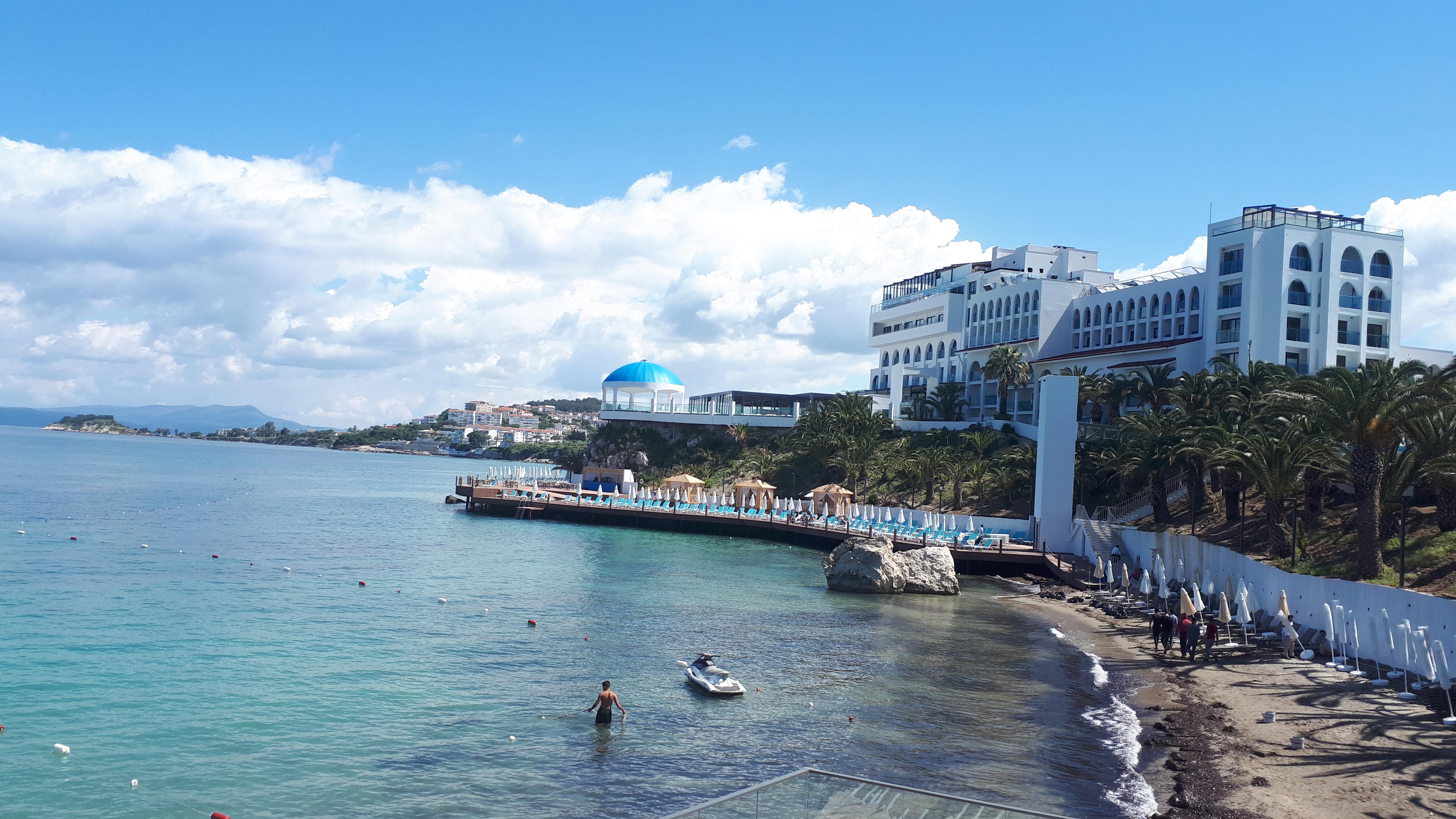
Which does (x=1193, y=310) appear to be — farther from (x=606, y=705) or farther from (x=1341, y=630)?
(x=606, y=705)

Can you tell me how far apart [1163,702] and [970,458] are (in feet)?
132

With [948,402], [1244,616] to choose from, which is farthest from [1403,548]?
[948,402]

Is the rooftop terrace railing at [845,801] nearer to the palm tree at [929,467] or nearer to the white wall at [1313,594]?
the white wall at [1313,594]

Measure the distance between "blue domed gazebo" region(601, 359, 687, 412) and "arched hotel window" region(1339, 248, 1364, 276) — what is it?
173 feet

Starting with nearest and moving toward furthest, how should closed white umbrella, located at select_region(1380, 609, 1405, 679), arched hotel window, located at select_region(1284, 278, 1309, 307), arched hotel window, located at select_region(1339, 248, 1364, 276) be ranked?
closed white umbrella, located at select_region(1380, 609, 1405, 679) → arched hotel window, located at select_region(1284, 278, 1309, 307) → arched hotel window, located at select_region(1339, 248, 1364, 276)

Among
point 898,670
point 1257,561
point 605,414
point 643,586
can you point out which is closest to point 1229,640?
point 1257,561

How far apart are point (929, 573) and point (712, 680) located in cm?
1811

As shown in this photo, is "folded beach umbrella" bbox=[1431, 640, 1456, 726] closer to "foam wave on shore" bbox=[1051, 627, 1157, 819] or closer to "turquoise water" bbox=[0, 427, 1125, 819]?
"foam wave on shore" bbox=[1051, 627, 1157, 819]

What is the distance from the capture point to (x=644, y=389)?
9062 centimetres

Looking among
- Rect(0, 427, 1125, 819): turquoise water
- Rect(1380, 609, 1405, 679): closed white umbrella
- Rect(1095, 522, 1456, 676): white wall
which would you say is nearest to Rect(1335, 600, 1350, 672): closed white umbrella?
Rect(1095, 522, 1456, 676): white wall

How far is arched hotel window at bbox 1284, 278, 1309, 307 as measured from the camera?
5362 centimetres

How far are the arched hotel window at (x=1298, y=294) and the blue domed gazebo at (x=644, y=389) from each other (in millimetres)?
50588

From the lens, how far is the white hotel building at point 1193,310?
53656 mm

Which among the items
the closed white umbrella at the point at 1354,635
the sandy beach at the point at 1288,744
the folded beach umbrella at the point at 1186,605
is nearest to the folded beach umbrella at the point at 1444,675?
the sandy beach at the point at 1288,744
